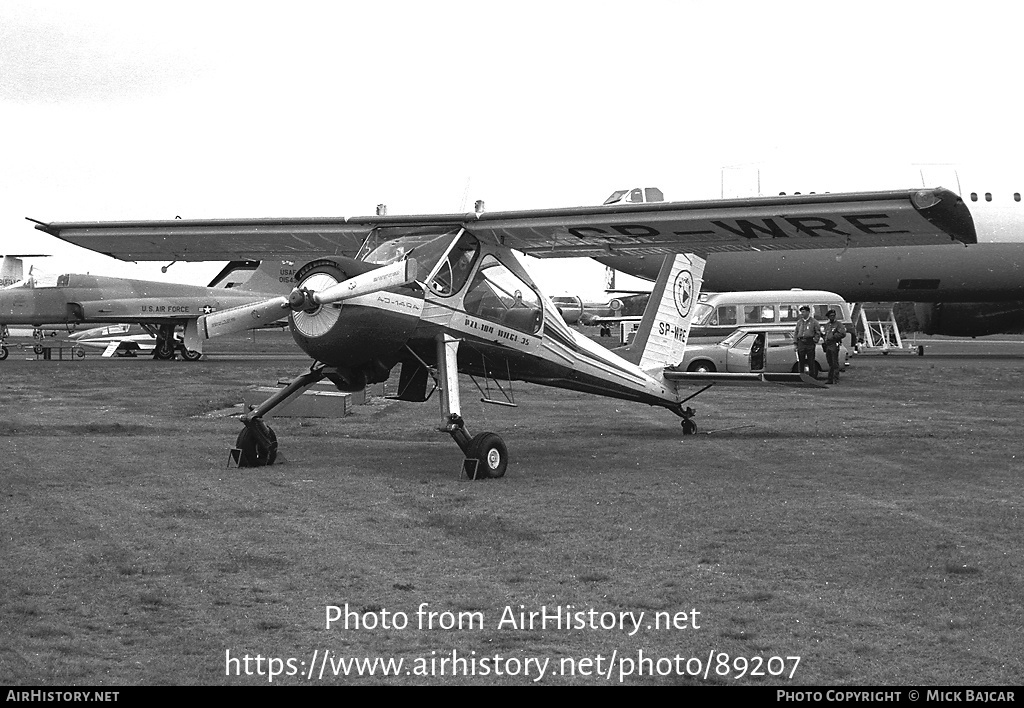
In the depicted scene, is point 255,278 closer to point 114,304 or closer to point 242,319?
point 114,304

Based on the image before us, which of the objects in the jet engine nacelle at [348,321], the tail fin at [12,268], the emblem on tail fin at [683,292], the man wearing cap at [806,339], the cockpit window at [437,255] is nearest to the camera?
the jet engine nacelle at [348,321]

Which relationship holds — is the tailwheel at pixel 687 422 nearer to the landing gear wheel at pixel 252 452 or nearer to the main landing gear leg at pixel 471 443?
the main landing gear leg at pixel 471 443

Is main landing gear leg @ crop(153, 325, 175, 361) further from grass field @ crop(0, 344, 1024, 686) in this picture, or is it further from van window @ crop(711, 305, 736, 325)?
grass field @ crop(0, 344, 1024, 686)

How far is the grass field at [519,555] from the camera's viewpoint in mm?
5324

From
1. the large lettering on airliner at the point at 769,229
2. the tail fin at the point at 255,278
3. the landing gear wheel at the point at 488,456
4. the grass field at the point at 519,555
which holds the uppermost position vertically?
the tail fin at the point at 255,278

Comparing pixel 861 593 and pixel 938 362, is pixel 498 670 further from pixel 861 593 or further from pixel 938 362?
pixel 938 362

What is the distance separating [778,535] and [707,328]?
101 ft

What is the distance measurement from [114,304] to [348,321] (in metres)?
34.1

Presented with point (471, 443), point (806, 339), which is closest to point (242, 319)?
point (471, 443)

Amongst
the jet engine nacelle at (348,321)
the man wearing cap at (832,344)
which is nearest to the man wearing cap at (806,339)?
the man wearing cap at (832,344)

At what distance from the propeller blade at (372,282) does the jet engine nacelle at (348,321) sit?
0.23 ft

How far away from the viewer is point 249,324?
11539 mm

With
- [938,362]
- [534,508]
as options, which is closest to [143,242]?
[534,508]

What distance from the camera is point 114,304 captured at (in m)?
42.5
